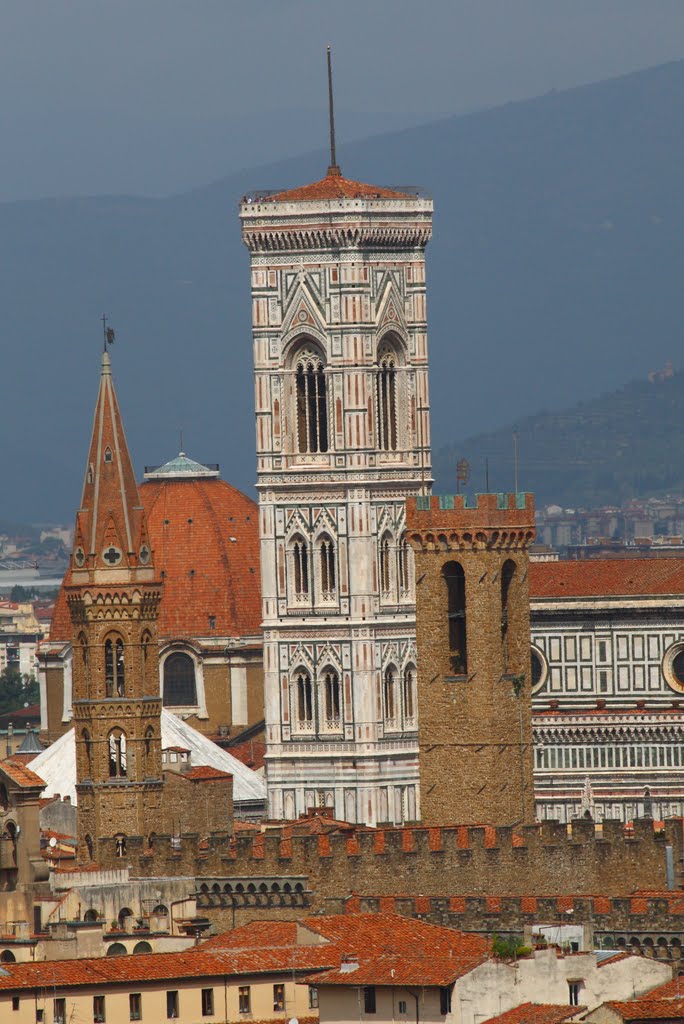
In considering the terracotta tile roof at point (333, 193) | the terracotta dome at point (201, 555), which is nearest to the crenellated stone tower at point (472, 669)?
the terracotta tile roof at point (333, 193)

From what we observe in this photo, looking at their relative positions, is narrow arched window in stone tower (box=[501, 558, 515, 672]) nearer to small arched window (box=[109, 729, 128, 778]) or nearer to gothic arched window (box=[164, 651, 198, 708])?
small arched window (box=[109, 729, 128, 778])

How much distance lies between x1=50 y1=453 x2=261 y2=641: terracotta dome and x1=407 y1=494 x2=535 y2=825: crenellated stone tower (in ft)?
160

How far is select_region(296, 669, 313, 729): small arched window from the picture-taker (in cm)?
14188

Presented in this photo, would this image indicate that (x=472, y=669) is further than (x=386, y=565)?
No

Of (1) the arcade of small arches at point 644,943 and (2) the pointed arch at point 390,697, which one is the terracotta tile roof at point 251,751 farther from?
(1) the arcade of small arches at point 644,943

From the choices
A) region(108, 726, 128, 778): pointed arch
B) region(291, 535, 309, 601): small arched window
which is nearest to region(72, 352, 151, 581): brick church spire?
region(108, 726, 128, 778): pointed arch

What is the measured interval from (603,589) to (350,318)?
13267 millimetres

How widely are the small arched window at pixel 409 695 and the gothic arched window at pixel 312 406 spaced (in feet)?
25.4

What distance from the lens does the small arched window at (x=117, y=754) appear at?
11100cm

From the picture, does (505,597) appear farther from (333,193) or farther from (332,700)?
(333,193)

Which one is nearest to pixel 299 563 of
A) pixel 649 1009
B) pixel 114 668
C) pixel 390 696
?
pixel 390 696

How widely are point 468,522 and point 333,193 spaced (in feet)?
119

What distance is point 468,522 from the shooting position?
109 metres

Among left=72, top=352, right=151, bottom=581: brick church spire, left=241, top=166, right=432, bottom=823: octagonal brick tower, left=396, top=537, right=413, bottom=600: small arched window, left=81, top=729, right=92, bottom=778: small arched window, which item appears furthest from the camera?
left=396, top=537, right=413, bottom=600: small arched window
